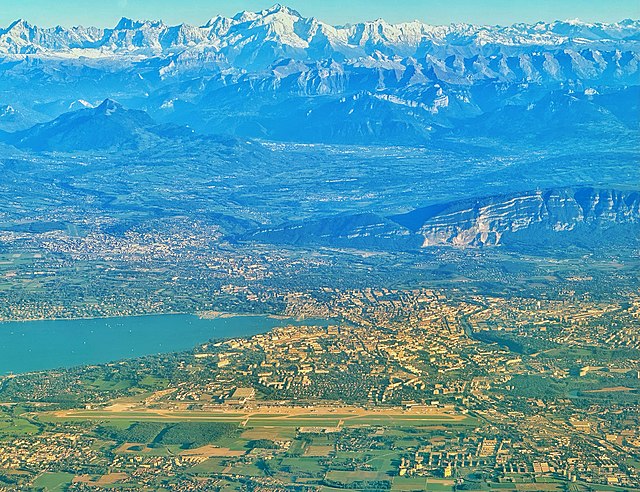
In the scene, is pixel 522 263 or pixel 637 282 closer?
pixel 637 282

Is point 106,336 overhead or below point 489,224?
overhead

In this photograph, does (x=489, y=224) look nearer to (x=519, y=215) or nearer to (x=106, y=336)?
(x=519, y=215)

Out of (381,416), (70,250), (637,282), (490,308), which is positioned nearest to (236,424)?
(381,416)

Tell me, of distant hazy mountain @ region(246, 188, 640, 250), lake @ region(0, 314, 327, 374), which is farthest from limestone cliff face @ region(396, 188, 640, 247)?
lake @ region(0, 314, 327, 374)

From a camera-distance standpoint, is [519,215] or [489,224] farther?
[519,215]

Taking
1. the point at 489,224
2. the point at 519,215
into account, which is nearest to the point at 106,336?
the point at 489,224

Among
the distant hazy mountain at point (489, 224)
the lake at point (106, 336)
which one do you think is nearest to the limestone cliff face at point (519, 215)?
the distant hazy mountain at point (489, 224)

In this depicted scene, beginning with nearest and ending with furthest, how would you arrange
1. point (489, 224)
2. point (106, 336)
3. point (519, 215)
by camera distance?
point (106, 336), point (489, 224), point (519, 215)

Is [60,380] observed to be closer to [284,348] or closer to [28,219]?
[284,348]
